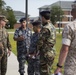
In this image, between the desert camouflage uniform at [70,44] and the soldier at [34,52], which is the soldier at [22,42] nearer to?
the soldier at [34,52]

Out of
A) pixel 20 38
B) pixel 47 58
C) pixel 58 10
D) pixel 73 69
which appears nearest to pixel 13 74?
pixel 20 38

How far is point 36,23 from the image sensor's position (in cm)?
846

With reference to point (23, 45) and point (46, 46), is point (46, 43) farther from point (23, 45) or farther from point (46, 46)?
point (23, 45)

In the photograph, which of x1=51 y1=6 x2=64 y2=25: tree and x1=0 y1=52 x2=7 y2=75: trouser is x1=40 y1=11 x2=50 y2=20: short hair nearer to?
x1=0 y1=52 x2=7 y2=75: trouser

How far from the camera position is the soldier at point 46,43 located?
275 inches

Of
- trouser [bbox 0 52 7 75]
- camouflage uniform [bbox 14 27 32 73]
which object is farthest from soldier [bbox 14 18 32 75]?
trouser [bbox 0 52 7 75]

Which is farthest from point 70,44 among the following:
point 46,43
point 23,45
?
point 23,45

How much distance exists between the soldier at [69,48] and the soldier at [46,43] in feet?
6.49

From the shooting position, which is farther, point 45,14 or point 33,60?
point 33,60

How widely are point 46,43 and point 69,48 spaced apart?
2101 mm

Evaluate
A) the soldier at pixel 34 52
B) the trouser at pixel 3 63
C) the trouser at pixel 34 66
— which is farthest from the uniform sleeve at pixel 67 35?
the trouser at pixel 34 66

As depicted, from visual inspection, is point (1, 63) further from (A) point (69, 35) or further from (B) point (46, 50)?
(A) point (69, 35)

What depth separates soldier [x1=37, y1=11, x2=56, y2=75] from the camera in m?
6.97

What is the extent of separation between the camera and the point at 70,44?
4.94 meters
